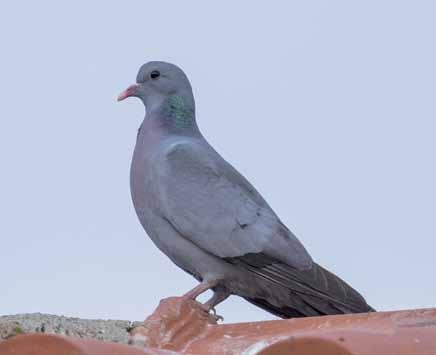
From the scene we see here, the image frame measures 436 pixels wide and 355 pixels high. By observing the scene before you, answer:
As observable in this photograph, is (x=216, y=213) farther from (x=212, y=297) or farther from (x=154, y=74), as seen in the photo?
(x=154, y=74)

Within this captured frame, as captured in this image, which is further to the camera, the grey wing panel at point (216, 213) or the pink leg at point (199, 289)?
the grey wing panel at point (216, 213)

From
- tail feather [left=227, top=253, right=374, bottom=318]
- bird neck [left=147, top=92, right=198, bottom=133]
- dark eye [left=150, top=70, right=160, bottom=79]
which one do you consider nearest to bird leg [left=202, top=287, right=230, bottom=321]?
tail feather [left=227, top=253, right=374, bottom=318]

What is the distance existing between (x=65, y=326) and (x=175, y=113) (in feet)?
9.54

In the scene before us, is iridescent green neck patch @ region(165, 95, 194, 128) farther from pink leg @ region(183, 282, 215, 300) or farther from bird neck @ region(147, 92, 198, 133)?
pink leg @ region(183, 282, 215, 300)

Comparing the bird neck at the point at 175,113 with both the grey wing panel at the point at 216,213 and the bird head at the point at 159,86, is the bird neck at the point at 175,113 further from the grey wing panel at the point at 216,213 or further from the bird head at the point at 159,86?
the grey wing panel at the point at 216,213

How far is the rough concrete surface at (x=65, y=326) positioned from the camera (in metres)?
4.38

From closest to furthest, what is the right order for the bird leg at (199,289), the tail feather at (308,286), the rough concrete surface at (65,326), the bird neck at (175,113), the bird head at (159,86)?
the rough concrete surface at (65,326)
the bird leg at (199,289)
the tail feather at (308,286)
the bird neck at (175,113)
the bird head at (159,86)

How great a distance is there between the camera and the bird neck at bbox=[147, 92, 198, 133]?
23.9 ft

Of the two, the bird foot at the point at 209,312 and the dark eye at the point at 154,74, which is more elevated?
the dark eye at the point at 154,74

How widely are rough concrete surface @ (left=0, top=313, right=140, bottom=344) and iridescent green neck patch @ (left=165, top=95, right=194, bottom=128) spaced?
254 centimetres

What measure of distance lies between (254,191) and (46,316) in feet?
8.41

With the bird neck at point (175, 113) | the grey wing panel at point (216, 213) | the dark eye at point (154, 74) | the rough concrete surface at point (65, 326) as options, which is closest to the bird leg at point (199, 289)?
the grey wing panel at point (216, 213)

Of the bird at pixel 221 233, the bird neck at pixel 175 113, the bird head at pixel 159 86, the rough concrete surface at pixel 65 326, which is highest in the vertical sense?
the bird head at pixel 159 86

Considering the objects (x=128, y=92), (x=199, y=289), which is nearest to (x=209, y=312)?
(x=199, y=289)
